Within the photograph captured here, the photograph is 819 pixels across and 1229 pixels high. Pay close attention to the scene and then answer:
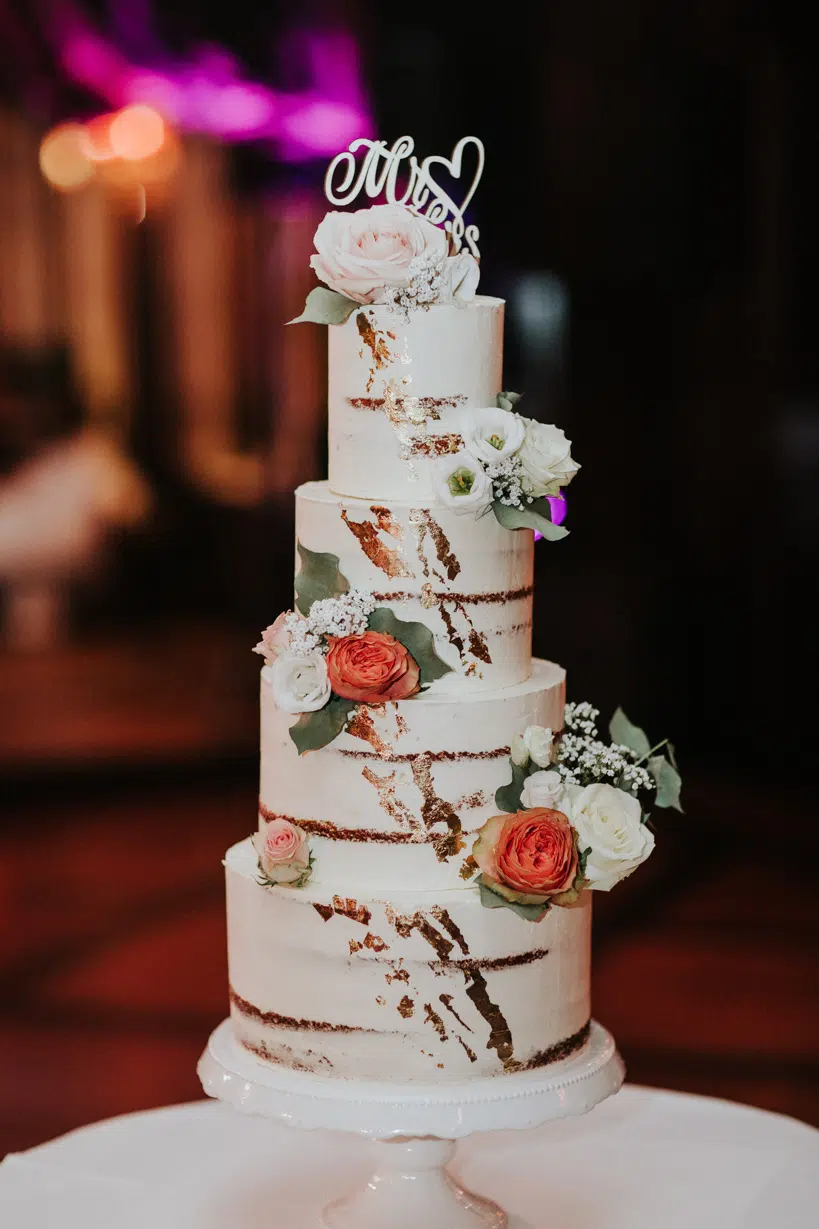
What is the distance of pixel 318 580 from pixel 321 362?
5145 millimetres

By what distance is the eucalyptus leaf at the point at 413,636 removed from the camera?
289cm

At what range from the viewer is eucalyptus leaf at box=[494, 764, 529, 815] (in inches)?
115

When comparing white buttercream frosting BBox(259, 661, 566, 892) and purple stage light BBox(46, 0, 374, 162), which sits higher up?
purple stage light BBox(46, 0, 374, 162)

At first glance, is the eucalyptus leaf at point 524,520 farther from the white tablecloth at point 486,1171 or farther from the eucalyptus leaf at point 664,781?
the white tablecloth at point 486,1171

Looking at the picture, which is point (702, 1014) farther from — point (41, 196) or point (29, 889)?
point (41, 196)

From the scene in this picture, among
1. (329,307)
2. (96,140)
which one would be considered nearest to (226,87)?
(96,140)

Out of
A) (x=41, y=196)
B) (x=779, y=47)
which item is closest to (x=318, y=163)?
(x=41, y=196)

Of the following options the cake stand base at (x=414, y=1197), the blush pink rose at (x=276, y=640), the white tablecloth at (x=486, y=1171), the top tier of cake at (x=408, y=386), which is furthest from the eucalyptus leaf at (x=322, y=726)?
the white tablecloth at (x=486, y=1171)

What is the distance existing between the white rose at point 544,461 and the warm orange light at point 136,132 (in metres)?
5.32

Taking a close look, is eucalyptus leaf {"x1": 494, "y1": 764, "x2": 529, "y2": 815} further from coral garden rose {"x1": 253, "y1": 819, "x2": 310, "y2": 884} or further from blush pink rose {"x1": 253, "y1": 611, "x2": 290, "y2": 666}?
blush pink rose {"x1": 253, "y1": 611, "x2": 290, "y2": 666}

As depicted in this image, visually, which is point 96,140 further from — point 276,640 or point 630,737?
point 630,737

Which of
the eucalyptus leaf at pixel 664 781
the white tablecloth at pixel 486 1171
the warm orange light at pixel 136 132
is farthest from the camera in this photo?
the warm orange light at pixel 136 132

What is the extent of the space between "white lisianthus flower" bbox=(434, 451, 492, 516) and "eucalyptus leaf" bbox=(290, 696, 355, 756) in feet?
1.31

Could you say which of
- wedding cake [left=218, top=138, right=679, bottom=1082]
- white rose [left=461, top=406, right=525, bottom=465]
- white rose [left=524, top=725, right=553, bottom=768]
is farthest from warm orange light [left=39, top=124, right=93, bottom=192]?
white rose [left=524, top=725, right=553, bottom=768]
